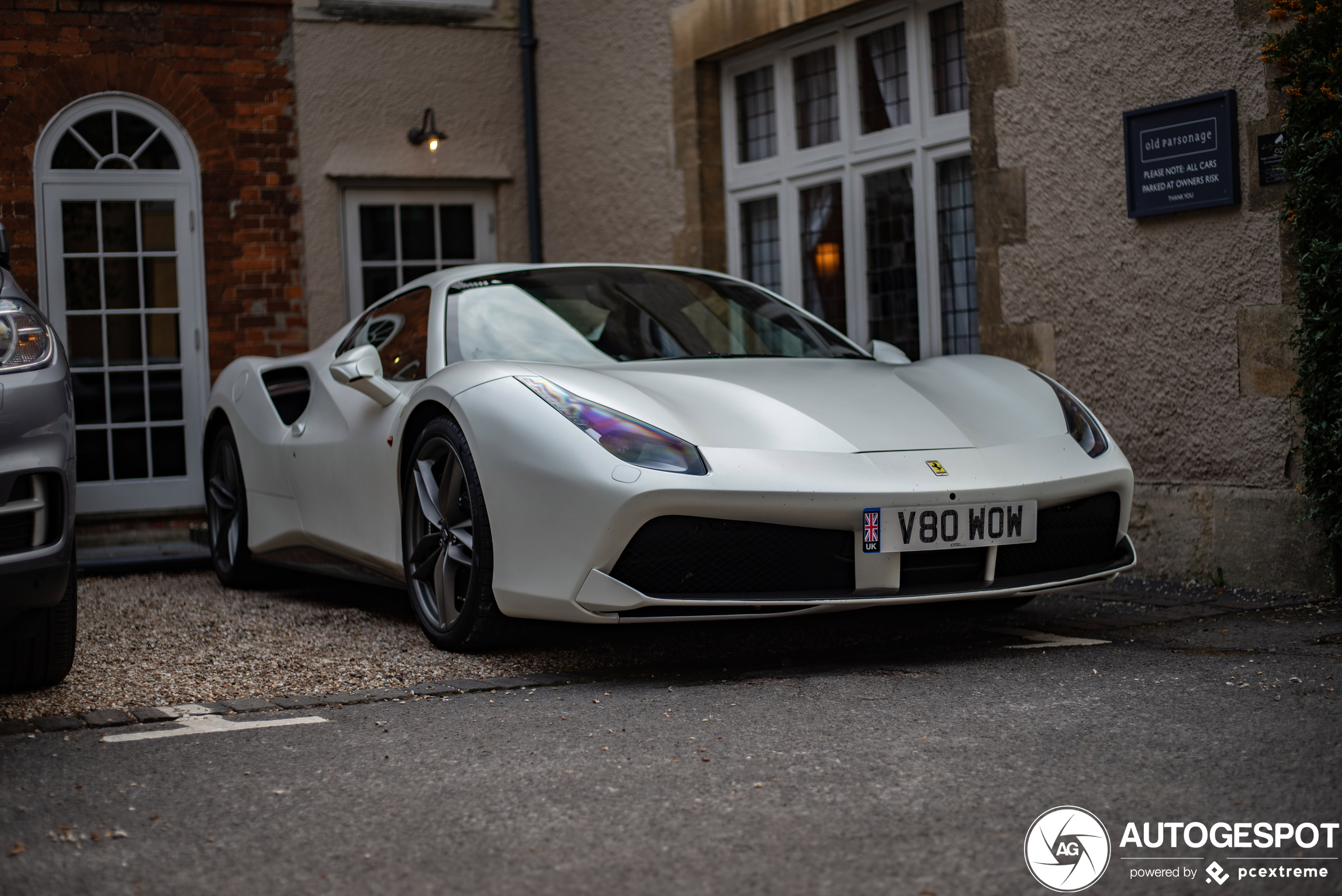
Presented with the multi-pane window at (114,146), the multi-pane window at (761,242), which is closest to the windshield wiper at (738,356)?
the multi-pane window at (761,242)

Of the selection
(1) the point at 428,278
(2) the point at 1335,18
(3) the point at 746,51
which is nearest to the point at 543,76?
(3) the point at 746,51

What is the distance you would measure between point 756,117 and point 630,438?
5.32 metres

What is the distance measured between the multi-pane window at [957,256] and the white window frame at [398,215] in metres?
3.68

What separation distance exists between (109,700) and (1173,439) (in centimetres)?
408

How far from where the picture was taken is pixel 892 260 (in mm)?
7418

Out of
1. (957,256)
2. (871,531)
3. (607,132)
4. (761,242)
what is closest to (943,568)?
(871,531)

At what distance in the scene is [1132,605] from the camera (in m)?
4.82

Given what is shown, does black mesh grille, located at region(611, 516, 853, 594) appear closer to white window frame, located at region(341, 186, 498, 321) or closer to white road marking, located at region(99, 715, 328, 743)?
white road marking, located at region(99, 715, 328, 743)

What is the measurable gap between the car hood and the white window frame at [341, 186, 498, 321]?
18.3ft

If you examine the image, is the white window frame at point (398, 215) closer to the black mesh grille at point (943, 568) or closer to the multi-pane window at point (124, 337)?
the multi-pane window at point (124, 337)

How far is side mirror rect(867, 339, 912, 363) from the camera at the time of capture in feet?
15.4

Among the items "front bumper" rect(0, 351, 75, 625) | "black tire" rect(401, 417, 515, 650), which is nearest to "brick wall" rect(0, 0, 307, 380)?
"black tire" rect(401, 417, 515, 650)

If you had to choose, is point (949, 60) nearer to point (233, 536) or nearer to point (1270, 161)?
point (1270, 161)

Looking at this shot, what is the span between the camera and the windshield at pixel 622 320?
4414 mm
